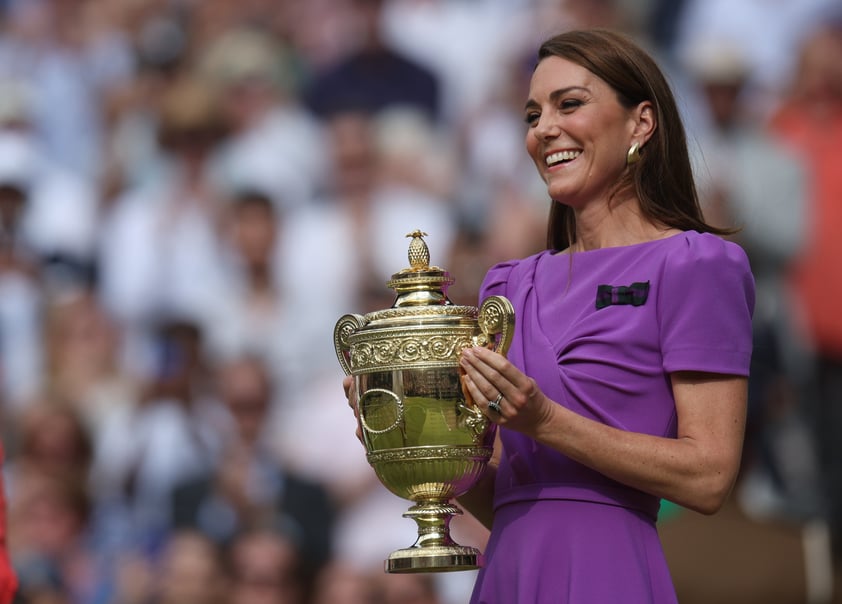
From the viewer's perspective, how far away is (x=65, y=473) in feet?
27.8

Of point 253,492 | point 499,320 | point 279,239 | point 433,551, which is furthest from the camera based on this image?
point 279,239

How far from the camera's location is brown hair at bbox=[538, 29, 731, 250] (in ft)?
10.0

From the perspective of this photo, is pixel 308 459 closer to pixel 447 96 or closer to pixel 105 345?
pixel 105 345

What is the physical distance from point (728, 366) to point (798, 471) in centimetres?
495

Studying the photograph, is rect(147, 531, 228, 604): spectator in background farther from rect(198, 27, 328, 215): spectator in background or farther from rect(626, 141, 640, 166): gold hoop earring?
rect(626, 141, 640, 166): gold hoop earring

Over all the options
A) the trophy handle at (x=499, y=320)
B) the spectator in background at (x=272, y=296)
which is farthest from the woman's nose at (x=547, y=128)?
the spectator in background at (x=272, y=296)

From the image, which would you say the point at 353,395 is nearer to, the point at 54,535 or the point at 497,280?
the point at 497,280

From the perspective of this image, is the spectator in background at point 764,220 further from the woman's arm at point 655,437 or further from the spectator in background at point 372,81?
the woman's arm at point 655,437

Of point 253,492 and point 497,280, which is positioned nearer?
point 497,280

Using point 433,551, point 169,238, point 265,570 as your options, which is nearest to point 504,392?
point 433,551

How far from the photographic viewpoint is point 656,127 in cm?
307

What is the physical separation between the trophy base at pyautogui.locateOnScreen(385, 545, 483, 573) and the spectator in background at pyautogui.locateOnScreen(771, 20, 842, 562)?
4861 mm

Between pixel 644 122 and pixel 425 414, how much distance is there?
2.32 feet

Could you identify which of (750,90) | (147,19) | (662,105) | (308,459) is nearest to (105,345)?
(308,459)
